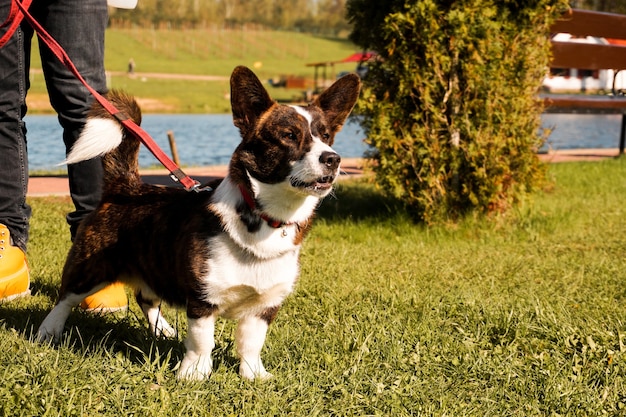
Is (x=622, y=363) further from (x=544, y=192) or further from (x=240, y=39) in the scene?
(x=240, y=39)

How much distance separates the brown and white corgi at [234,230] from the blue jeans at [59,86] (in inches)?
21.4

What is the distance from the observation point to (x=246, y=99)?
10.2 feet

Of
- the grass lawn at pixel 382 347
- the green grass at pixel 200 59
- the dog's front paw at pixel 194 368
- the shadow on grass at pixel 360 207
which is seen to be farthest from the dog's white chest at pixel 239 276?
the green grass at pixel 200 59

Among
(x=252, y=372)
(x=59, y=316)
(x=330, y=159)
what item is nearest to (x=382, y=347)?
(x=252, y=372)

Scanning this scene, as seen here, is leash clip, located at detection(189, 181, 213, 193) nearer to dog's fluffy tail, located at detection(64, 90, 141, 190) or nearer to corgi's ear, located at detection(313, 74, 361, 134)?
dog's fluffy tail, located at detection(64, 90, 141, 190)

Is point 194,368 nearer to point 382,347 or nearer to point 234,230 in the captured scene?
point 234,230

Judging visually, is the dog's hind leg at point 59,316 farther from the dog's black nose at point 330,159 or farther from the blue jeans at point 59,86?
the dog's black nose at point 330,159

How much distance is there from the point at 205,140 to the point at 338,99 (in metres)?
14.9

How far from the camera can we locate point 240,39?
78.3 m

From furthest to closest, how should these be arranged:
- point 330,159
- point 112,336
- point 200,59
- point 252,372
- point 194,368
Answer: point 200,59 → point 112,336 → point 252,372 → point 194,368 → point 330,159

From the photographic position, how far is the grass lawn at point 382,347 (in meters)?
2.79

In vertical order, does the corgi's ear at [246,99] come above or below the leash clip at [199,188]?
above

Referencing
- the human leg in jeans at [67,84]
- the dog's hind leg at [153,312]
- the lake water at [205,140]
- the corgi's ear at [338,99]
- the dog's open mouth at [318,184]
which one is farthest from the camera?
the lake water at [205,140]

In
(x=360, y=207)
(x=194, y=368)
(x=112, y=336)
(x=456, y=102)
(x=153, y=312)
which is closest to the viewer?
(x=194, y=368)
